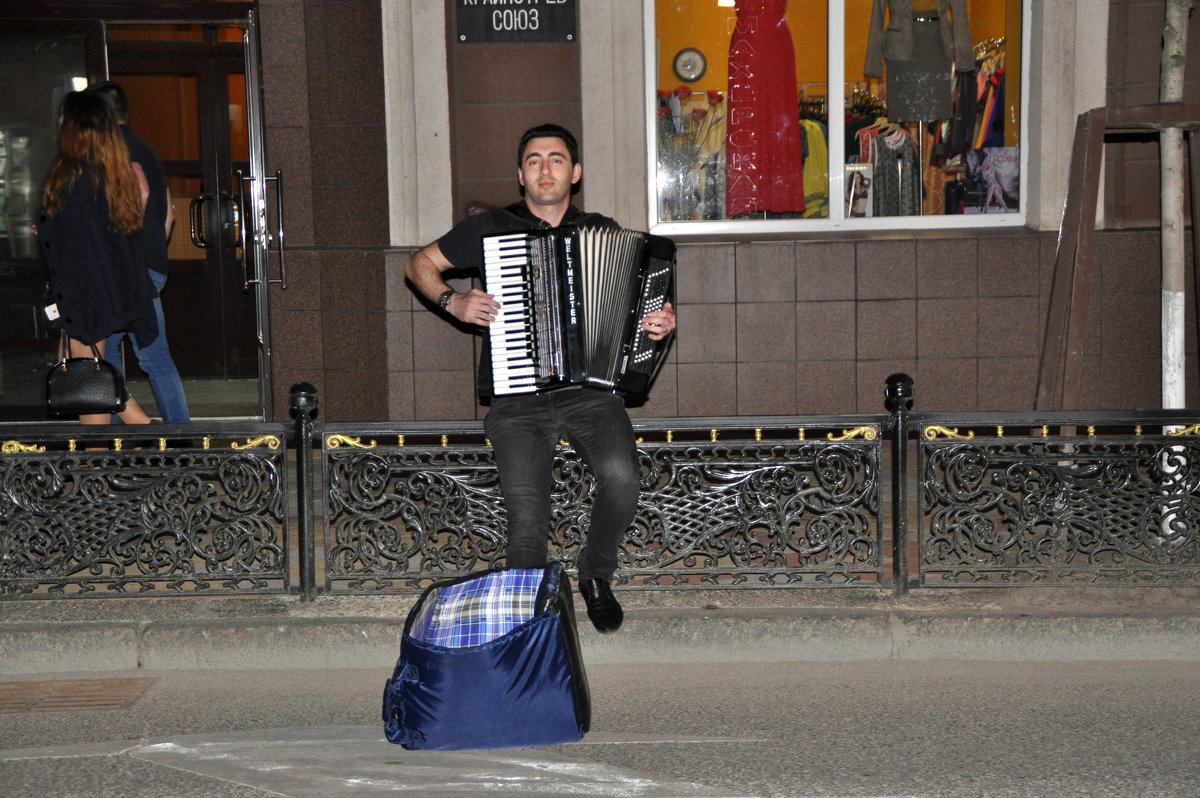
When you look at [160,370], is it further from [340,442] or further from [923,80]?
[923,80]

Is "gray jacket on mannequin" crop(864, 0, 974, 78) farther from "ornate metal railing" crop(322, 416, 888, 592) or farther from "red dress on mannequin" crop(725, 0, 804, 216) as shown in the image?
"ornate metal railing" crop(322, 416, 888, 592)

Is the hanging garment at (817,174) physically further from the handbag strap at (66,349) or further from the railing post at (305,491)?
the handbag strap at (66,349)

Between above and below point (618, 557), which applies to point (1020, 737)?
below

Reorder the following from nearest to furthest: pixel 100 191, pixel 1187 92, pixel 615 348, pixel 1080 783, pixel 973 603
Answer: pixel 1080 783
pixel 615 348
pixel 973 603
pixel 100 191
pixel 1187 92

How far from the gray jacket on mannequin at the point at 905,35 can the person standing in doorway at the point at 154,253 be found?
187 inches

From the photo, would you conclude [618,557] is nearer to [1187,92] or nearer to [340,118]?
[340,118]

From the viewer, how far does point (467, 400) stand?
8.52 m

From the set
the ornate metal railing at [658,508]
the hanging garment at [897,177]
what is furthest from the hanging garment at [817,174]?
the ornate metal railing at [658,508]

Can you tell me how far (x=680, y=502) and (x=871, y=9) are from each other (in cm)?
472

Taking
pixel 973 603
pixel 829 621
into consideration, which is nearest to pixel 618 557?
pixel 829 621

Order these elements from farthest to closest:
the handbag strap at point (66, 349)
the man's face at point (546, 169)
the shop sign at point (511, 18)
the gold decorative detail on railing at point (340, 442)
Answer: the shop sign at point (511, 18) → the handbag strap at point (66, 349) → the gold decorative detail on railing at point (340, 442) → the man's face at point (546, 169)

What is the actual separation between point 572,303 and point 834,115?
460 cm

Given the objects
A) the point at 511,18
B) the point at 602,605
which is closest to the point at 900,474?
the point at 602,605

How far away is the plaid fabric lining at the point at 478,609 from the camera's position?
416 centimetres
